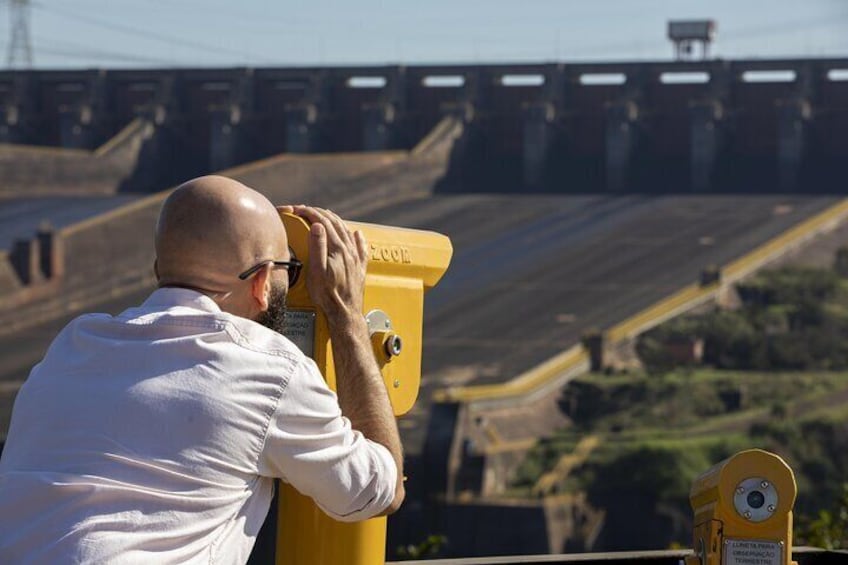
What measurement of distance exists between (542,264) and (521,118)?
11331 millimetres

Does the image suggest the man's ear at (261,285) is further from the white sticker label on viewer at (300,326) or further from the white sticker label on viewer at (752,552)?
the white sticker label on viewer at (752,552)

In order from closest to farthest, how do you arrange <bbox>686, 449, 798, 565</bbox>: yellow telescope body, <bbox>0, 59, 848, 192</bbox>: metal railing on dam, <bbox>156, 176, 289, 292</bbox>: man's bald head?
<bbox>156, 176, 289, 292</bbox>: man's bald head → <bbox>686, 449, 798, 565</bbox>: yellow telescope body → <bbox>0, 59, 848, 192</bbox>: metal railing on dam

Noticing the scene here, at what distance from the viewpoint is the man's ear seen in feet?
7.69

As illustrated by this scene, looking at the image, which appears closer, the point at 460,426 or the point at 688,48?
the point at 460,426

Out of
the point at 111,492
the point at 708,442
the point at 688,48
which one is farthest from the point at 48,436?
the point at 688,48

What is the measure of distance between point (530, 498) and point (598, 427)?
3203 millimetres

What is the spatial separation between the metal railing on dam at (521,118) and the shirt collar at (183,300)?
39.6m

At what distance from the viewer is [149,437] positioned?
216 cm

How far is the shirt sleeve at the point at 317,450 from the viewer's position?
2225 mm

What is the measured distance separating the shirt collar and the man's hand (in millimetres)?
337

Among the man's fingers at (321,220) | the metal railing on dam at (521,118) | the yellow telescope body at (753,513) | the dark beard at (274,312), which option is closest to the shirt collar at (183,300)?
the dark beard at (274,312)

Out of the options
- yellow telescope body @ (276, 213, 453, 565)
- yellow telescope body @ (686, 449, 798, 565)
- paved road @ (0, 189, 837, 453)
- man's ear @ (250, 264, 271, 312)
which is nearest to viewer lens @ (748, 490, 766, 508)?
yellow telescope body @ (686, 449, 798, 565)

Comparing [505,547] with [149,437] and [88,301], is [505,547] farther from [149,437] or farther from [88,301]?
[149,437]

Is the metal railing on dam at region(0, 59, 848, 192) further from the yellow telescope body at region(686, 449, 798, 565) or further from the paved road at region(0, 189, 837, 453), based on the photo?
the yellow telescope body at region(686, 449, 798, 565)
